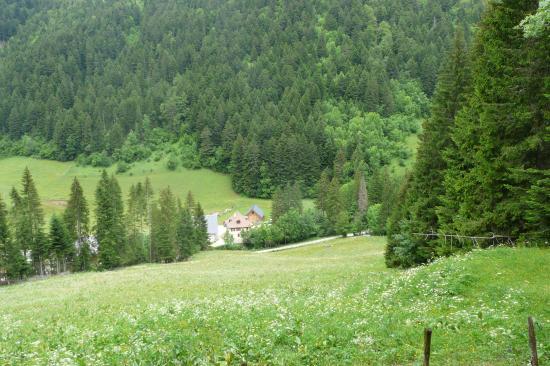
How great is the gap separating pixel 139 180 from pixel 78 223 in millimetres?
96748

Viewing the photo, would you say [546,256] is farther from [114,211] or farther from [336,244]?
[114,211]

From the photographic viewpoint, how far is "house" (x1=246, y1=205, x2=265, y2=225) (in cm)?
14004

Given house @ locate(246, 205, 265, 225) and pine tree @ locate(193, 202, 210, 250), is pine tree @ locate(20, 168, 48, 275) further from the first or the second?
house @ locate(246, 205, 265, 225)

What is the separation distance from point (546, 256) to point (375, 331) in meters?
10.9

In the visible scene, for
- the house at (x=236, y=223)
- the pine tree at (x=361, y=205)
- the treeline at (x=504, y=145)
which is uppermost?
the treeline at (x=504, y=145)

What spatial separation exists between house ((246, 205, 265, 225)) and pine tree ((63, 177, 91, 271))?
62540 millimetres

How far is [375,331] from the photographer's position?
13281 millimetres

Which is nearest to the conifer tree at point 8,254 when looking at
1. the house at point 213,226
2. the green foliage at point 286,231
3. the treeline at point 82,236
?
the treeline at point 82,236

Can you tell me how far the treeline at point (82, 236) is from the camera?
71312 millimetres

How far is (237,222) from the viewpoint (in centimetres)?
13438

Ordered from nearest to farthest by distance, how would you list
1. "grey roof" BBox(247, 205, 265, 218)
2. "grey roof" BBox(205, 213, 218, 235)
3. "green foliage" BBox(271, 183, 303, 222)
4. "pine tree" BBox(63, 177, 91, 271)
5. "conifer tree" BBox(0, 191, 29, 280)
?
"conifer tree" BBox(0, 191, 29, 280)
"pine tree" BBox(63, 177, 91, 271)
"green foliage" BBox(271, 183, 303, 222)
"grey roof" BBox(205, 213, 218, 235)
"grey roof" BBox(247, 205, 265, 218)

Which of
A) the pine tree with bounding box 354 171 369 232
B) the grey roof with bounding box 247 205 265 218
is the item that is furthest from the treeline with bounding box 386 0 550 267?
the grey roof with bounding box 247 205 265 218

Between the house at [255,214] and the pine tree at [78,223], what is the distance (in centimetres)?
6254

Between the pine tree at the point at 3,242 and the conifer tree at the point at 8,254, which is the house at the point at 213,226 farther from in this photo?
the pine tree at the point at 3,242
